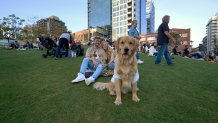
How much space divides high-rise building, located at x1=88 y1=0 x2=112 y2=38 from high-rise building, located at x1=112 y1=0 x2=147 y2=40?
16.3 feet

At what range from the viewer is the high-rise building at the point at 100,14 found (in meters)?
102

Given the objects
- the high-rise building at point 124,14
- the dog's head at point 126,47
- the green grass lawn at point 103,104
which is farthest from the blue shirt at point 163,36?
the high-rise building at point 124,14

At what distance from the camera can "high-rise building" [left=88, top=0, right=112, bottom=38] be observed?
10207 cm

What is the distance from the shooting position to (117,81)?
380cm

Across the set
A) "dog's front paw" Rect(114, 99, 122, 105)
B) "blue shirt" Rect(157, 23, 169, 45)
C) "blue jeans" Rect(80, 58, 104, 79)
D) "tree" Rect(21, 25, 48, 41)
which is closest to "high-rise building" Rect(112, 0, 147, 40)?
"tree" Rect(21, 25, 48, 41)

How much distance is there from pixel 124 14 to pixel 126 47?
297 feet

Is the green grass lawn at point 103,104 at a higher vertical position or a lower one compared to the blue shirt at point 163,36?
lower

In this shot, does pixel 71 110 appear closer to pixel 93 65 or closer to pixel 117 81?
pixel 117 81

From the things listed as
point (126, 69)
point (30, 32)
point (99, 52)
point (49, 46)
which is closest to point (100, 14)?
point (30, 32)

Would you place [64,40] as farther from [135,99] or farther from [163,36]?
[135,99]

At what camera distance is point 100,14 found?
10488 centimetres

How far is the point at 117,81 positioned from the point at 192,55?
17.1 m

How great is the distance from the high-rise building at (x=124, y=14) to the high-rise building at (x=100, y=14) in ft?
16.3

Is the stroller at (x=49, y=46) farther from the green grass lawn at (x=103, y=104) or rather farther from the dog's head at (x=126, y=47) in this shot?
the dog's head at (x=126, y=47)
